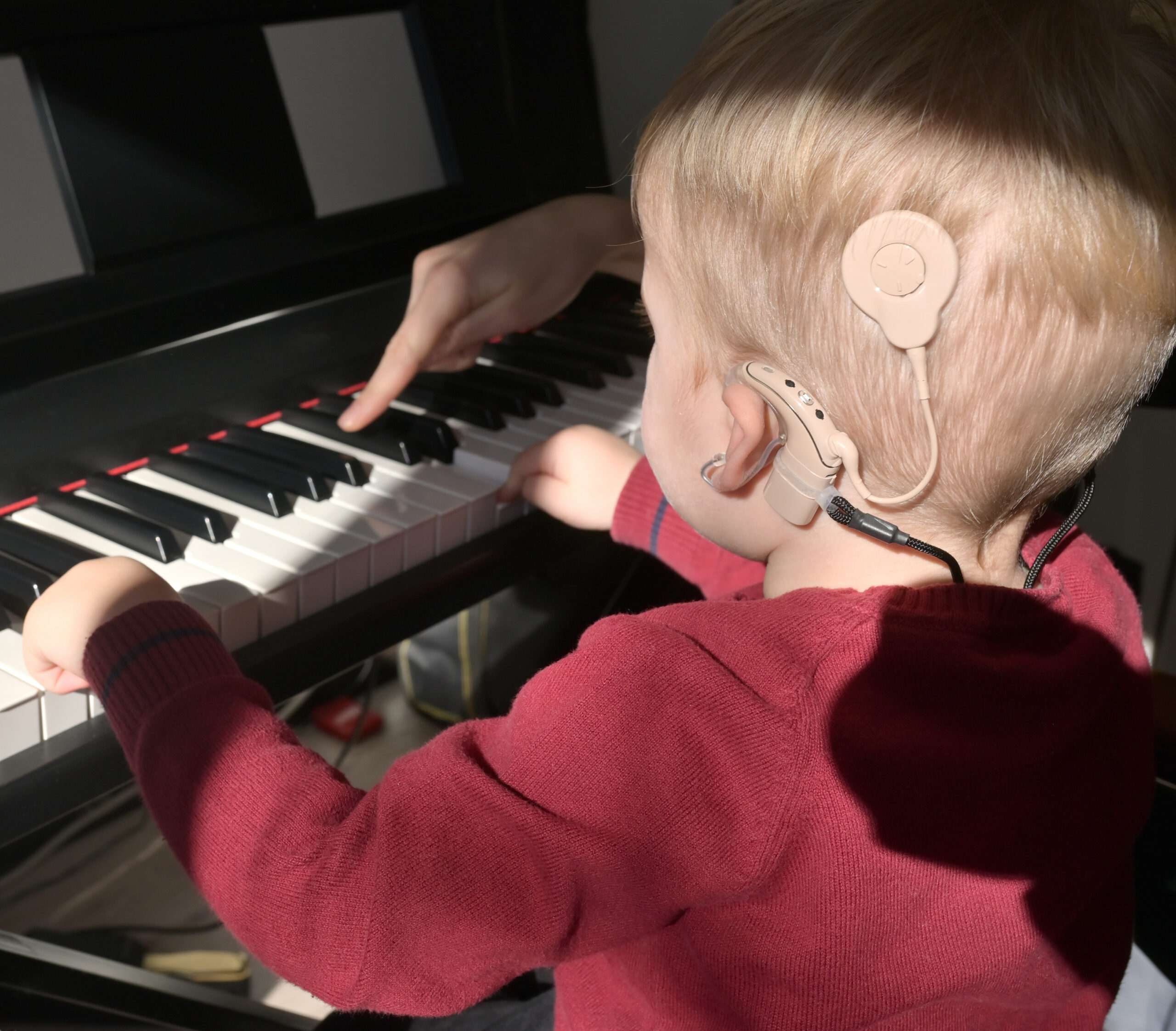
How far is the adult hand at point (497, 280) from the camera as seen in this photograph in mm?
1236

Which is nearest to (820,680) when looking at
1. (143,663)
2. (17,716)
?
(143,663)

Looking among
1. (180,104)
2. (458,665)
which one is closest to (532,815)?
(180,104)

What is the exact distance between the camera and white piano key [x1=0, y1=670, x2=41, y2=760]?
31.9 inches

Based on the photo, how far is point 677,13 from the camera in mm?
1697

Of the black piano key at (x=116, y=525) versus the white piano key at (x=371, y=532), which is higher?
the black piano key at (x=116, y=525)

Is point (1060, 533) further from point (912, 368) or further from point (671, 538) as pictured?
point (671, 538)

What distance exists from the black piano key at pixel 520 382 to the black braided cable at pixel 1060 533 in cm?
61

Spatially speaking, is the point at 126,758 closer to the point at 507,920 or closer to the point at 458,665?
the point at 507,920

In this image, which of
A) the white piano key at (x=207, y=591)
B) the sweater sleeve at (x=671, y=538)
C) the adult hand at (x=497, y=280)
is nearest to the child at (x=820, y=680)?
the white piano key at (x=207, y=591)

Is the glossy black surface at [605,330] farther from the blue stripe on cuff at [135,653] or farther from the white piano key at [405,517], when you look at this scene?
the blue stripe on cuff at [135,653]

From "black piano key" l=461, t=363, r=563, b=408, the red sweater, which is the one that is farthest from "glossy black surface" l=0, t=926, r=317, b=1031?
"black piano key" l=461, t=363, r=563, b=408

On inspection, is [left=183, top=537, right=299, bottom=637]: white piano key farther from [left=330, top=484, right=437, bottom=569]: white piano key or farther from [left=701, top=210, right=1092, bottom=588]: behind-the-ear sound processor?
[left=701, top=210, right=1092, bottom=588]: behind-the-ear sound processor

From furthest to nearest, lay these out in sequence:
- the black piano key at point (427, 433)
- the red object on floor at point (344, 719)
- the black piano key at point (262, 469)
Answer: the red object on floor at point (344, 719) < the black piano key at point (427, 433) < the black piano key at point (262, 469)

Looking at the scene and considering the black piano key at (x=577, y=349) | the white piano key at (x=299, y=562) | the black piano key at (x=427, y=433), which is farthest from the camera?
the black piano key at (x=577, y=349)
